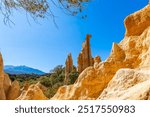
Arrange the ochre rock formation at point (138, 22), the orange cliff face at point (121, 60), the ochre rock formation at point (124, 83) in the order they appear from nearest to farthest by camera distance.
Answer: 1. the ochre rock formation at point (124, 83)
2. the orange cliff face at point (121, 60)
3. the ochre rock formation at point (138, 22)

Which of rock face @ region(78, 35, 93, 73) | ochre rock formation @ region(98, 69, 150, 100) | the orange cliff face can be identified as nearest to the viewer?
ochre rock formation @ region(98, 69, 150, 100)

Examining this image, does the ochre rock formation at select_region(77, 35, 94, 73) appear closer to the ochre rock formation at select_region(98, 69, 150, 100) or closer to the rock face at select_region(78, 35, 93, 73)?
the rock face at select_region(78, 35, 93, 73)

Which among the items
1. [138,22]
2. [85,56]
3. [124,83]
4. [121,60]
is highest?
[85,56]

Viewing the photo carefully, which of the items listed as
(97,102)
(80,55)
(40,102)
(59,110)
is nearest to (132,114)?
(97,102)

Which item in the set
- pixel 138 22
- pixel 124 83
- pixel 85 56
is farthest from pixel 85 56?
pixel 124 83

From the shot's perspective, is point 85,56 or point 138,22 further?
point 85,56

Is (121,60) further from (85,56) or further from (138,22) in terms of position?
(85,56)

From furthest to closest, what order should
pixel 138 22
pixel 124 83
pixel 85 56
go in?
pixel 85 56
pixel 138 22
pixel 124 83

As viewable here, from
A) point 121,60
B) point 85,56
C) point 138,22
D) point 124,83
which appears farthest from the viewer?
point 85,56

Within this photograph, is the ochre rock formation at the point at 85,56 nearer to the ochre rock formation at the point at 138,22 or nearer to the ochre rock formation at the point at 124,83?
the ochre rock formation at the point at 138,22

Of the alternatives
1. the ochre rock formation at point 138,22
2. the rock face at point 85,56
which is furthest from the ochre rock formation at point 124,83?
the rock face at point 85,56

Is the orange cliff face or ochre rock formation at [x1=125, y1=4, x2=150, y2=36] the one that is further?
ochre rock formation at [x1=125, y1=4, x2=150, y2=36]

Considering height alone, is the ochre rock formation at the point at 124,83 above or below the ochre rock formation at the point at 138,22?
below

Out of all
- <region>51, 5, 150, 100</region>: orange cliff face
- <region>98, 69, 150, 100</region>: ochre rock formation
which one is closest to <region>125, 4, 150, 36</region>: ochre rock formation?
<region>51, 5, 150, 100</region>: orange cliff face
